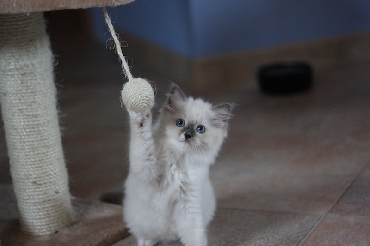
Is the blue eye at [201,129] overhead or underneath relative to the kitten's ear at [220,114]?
underneath

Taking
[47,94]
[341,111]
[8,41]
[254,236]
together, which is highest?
[8,41]

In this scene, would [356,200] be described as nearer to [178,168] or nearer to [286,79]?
[178,168]

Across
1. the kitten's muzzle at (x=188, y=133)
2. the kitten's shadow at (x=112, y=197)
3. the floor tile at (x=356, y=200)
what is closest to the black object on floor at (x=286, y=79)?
the floor tile at (x=356, y=200)

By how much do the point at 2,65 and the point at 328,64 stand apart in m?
2.57

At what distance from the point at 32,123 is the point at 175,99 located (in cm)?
46

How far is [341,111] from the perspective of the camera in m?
2.94

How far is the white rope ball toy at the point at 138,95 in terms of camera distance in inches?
53.2

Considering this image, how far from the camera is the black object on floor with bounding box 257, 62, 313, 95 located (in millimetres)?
3305

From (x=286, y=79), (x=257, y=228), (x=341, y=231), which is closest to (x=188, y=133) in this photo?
(x=257, y=228)

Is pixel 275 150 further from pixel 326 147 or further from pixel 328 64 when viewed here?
pixel 328 64

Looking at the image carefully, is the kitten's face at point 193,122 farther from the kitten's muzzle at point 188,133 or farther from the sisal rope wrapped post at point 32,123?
the sisal rope wrapped post at point 32,123

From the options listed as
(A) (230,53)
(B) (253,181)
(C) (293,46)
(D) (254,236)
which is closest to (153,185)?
(D) (254,236)

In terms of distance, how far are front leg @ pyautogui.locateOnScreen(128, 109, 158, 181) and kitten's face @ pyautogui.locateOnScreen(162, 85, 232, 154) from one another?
0.08 m

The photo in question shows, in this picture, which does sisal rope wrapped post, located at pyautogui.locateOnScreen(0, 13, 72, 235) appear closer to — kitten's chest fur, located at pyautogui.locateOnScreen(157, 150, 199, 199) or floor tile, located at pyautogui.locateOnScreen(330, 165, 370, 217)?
kitten's chest fur, located at pyautogui.locateOnScreen(157, 150, 199, 199)
